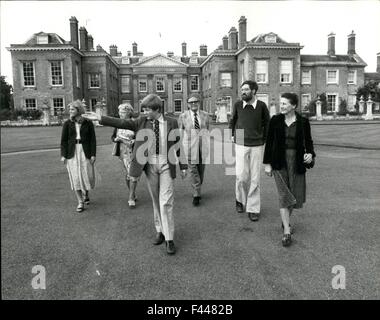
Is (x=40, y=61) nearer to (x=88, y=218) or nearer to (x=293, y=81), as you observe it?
(x=293, y=81)

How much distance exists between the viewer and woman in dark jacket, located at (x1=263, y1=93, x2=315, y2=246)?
15.6 ft

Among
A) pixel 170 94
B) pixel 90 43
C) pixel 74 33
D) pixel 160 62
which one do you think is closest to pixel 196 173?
pixel 74 33

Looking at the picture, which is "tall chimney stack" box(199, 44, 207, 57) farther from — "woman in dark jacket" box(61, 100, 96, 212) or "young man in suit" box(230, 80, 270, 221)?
"young man in suit" box(230, 80, 270, 221)

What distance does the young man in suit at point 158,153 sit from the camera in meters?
4.50

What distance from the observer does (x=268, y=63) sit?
4122 centimetres

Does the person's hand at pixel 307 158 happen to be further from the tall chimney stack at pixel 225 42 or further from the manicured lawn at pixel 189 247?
the tall chimney stack at pixel 225 42

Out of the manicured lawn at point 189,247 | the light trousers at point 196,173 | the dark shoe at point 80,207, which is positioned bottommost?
the manicured lawn at point 189,247

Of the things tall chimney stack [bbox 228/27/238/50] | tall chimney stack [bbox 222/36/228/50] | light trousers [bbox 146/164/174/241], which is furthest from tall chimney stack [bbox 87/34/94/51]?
light trousers [bbox 146/164/174/241]

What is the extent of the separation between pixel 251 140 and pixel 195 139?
1.45 m

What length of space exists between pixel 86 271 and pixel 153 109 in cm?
197

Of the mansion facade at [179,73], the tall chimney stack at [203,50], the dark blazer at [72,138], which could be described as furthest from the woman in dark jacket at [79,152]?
the tall chimney stack at [203,50]

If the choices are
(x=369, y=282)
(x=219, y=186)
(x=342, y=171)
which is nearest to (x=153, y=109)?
(x=369, y=282)

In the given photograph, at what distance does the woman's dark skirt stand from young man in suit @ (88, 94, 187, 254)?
1411 mm

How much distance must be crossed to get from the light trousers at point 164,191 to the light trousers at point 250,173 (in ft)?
5.47
